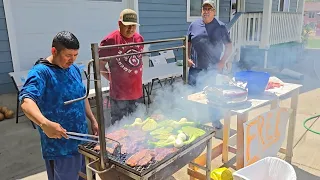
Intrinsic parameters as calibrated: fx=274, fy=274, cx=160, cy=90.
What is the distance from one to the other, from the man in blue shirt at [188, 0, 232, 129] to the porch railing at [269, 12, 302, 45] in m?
5.74

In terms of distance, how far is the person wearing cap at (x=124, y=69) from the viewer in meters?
2.79

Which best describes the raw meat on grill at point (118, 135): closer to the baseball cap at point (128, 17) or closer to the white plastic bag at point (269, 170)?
the white plastic bag at point (269, 170)

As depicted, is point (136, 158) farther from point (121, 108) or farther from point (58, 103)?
point (121, 108)

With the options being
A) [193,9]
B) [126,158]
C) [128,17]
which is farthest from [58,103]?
[193,9]

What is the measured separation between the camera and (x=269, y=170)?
242cm

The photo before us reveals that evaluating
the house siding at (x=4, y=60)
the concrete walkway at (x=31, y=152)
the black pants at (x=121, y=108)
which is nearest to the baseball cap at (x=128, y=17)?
the black pants at (x=121, y=108)

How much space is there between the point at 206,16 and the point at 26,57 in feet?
11.0

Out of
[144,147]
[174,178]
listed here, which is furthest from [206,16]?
[144,147]

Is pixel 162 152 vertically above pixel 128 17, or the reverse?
pixel 128 17

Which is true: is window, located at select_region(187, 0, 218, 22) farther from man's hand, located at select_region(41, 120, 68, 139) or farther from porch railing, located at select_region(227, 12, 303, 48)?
man's hand, located at select_region(41, 120, 68, 139)

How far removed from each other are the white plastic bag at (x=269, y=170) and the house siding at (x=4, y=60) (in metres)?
4.33

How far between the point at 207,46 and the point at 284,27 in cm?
755

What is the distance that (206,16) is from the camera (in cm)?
366

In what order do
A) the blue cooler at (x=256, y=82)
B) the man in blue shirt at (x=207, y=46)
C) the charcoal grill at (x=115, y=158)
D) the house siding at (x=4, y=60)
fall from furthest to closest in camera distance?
the house siding at (x=4, y=60) → the man in blue shirt at (x=207, y=46) → the blue cooler at (x=256, y=82) → the charcoal grill at (x=115, y=158)
